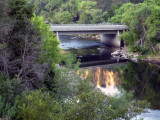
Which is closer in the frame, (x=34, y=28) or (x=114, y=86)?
(x=34, y=28)

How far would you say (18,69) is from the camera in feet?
66.5

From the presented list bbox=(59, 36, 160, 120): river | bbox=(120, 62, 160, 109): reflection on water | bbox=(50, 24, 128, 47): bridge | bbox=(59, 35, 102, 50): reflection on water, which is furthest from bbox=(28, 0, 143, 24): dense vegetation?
bbox=(120, 62, 160, 109): reflection on water

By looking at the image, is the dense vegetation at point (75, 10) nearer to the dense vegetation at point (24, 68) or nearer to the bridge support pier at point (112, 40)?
the bridge support pier at point (112, 40)

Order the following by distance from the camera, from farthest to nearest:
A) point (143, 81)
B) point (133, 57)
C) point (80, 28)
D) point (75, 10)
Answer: point (75, 10), point (80, 28), point (133, 57), point (143, 81)

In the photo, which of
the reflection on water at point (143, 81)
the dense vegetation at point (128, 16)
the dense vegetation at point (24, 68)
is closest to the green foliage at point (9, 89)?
the dense vegetation at point (24, 68)

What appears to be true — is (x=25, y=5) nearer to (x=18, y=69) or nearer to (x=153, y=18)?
(x=18, y=69)

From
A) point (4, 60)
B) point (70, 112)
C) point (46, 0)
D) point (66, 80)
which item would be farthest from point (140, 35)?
point (46, 0)

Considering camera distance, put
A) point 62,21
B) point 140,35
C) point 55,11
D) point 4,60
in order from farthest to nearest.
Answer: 1. point 55,11
2. point 62,21
3. point 140,35
4. point 4,60

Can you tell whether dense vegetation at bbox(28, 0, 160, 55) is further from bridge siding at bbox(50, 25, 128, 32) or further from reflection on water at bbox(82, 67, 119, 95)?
reflection on water at bbox(82, 67, 119, 95)

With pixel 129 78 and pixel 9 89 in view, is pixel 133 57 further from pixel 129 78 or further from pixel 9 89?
pixel 9 89

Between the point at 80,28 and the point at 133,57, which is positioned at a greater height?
the point at 80,28

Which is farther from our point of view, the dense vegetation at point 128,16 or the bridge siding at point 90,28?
the bridge siding at point 90,28

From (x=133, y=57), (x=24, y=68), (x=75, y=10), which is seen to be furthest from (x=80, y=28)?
(x=75, y=10)

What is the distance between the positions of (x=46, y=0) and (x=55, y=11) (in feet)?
33.7
